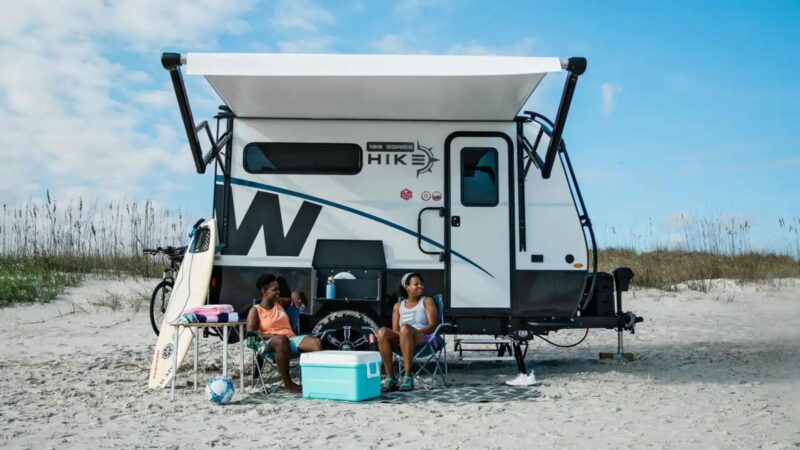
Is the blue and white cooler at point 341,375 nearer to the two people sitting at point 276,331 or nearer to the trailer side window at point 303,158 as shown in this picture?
the two people sitting at point 276,331

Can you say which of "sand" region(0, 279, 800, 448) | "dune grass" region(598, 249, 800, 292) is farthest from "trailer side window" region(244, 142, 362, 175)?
"dune grass" region(598, 249, 800, 292)

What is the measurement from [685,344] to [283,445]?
651 centimetres

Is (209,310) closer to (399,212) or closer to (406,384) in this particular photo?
(406,384)

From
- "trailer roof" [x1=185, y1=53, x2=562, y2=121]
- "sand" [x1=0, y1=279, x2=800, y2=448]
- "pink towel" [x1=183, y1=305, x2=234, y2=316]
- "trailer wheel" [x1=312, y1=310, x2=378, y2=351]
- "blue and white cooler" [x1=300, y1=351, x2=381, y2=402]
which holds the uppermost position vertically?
"trailer roof" [x1=185, y1=53, x2=562, y2=121]

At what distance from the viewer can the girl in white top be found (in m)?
6.30

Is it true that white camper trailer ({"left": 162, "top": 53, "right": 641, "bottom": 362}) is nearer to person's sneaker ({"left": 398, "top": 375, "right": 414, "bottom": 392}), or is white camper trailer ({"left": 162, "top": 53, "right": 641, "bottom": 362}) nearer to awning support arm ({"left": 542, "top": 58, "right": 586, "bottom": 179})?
awning support arm ({"left": 542, "top": 58, "right": 586, "bottom": 179})

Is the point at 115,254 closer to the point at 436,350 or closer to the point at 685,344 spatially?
the point at 436,350

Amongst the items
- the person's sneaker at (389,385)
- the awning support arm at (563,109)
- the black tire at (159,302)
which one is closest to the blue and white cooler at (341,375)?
the person's sneaker at (389,385)

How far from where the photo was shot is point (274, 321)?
6457mm

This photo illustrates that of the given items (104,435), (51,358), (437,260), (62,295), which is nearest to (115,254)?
(62,295)

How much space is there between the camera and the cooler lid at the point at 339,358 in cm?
577

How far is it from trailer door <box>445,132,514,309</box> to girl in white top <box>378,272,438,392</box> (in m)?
0.39

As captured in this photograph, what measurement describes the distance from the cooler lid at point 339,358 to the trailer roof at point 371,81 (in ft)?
6.80

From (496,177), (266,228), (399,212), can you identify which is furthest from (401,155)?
(266,228)
